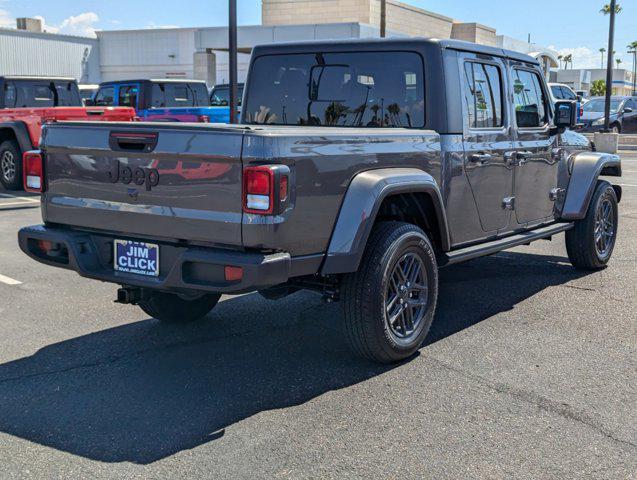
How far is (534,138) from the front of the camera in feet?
21.3

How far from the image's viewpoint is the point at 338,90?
18.9 feet

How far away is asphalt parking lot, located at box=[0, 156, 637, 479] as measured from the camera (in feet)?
11.6

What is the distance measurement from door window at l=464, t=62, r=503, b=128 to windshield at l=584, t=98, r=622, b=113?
26669 mm

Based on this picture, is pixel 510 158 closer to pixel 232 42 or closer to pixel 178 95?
pixel 232 42

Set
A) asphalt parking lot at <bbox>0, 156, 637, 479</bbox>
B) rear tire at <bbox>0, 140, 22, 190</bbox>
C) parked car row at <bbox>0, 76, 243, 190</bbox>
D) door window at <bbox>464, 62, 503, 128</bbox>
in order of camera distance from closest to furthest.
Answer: asphalt parking lot at <bbox>0, 156, 637, 479</bbox> < door window at <bbox>464, 62, 503, 128</bbox> < parked car row at <bbox>0, 76, 243, 190</bbox> < rear tire at <bbox>0, 140, 22, 190</bbox>

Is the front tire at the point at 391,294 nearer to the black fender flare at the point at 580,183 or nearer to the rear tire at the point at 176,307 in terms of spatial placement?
the rear tire at the point at 176,307

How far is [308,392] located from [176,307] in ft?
5.25

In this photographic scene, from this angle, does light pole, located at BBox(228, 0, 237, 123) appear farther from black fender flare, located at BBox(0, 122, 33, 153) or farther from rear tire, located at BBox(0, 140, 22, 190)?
rear tire, located at BBox(0, 140, 22, 190)

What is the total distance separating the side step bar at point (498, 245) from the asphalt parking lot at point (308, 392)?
20.3 inches

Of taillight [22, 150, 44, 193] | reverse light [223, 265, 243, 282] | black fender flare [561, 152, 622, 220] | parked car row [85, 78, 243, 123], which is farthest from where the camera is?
parked car row [85, 78, 243, 123]

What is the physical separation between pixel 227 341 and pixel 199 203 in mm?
1470

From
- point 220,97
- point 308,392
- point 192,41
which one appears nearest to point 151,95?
point 220,97

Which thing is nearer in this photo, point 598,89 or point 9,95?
point 9,95

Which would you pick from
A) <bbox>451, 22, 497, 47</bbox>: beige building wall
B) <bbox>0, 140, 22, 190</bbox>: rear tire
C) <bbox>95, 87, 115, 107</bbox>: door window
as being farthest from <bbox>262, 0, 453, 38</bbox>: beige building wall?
<bbox>0, 140, 22, 190</bbox>: rear tire
